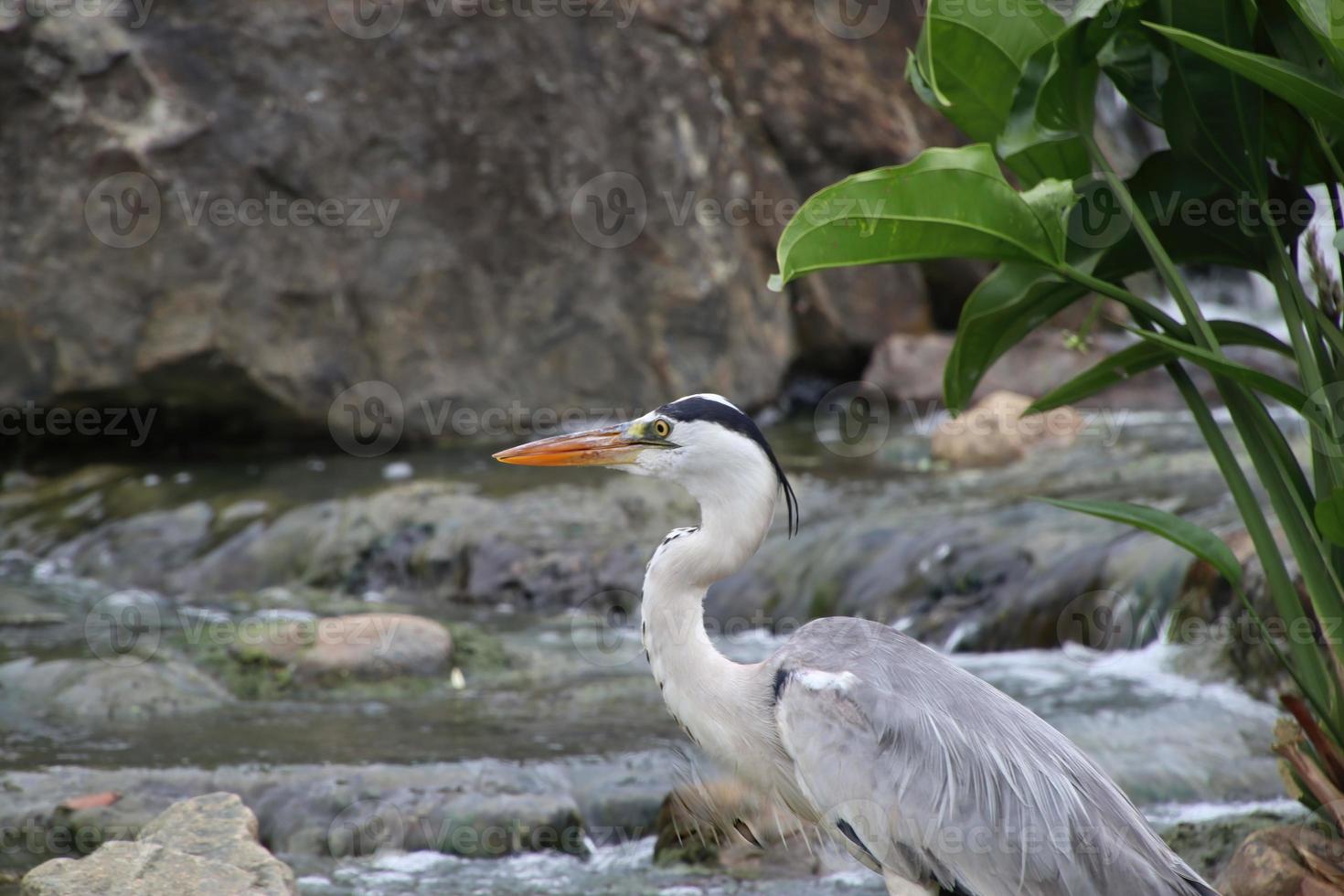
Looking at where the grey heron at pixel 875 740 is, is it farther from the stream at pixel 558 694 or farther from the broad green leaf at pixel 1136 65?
the broad green leaf at pixel 1136 65

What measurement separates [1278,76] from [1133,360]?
1.00 metres

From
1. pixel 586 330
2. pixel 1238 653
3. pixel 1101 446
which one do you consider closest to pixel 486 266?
pixel 586 330

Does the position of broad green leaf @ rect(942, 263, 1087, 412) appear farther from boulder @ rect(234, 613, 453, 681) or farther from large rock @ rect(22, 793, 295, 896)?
boulder @ rect(234, 613, 453, 681)

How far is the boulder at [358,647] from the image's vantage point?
20.4 feet

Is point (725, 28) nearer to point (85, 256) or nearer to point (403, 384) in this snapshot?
point (403, 384)

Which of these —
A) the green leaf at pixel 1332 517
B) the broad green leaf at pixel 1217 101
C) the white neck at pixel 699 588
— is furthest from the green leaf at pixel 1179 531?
the broad green leaf at pixel 1217 101

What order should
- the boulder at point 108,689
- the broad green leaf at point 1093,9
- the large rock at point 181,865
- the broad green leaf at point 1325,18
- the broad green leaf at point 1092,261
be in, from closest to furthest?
the broad green leaf at point 1325,18 → the broad green leaf at point 1093,9 → the large rock at point 181,865 → the broad green leaf at point 1092,261 → the boulder at point 108,689

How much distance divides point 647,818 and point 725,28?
848cm

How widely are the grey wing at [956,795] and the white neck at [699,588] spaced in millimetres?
234

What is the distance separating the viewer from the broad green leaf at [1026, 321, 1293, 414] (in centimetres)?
379

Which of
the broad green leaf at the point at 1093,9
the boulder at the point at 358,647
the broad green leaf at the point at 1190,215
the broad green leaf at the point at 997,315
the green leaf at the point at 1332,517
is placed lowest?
the boulder at the point at 358,647

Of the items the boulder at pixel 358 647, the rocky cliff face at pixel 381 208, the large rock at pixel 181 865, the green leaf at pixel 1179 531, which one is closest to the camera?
the large rock at pixel 181 865

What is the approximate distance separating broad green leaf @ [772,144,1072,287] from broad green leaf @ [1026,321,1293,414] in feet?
2.08

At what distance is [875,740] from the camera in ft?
10.1
